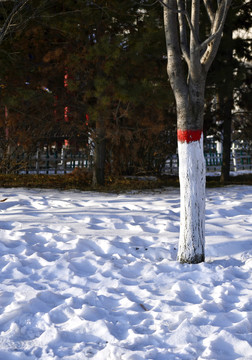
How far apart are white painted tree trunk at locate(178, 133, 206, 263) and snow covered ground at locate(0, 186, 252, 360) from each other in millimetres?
220

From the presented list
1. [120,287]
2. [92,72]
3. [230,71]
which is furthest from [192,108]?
[230,71]

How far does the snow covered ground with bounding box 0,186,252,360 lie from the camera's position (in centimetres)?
352

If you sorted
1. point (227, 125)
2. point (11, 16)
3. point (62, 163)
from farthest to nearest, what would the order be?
point (62, 163) < point (227, 125) < point (11, 16)

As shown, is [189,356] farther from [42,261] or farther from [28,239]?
[28,239]

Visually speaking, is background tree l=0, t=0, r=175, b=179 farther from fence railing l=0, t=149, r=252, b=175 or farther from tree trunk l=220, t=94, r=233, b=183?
tree trunk l=220, t=94, r=233, b=183

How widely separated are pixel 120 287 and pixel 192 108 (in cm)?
234

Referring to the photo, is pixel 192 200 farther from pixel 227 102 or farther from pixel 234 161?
pixel 234 161

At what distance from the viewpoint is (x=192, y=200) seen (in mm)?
5633

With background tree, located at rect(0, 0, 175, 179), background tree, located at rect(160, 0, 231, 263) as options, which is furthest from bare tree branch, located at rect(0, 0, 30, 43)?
background tree, located at rect(160, 0, 231, 263)

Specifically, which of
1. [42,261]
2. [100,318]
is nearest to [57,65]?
[42,261]

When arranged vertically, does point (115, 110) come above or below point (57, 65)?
below

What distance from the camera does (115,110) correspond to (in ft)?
41.6

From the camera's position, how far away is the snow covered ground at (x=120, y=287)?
138 inches

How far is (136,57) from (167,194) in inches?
143
